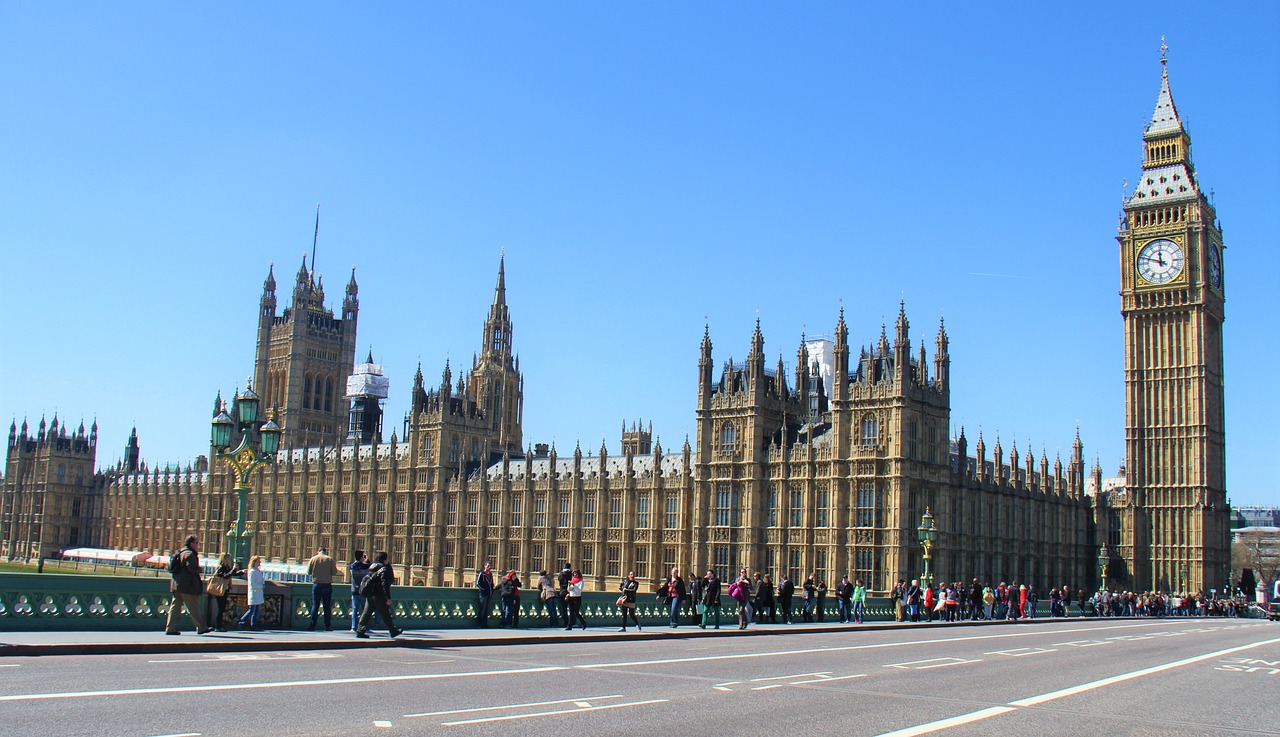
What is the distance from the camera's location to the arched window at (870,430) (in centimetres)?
6212

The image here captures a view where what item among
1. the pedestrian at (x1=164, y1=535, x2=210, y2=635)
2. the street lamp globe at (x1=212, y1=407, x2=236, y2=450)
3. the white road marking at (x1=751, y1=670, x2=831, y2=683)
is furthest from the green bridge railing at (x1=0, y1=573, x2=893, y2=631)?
the white road marking at (x1=751, y1=670, x2=831, y2=683)

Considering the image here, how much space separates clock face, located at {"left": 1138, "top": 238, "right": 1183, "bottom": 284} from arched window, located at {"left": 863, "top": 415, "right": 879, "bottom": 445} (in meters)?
40.5

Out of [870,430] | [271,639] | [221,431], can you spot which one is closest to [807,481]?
[870,430]

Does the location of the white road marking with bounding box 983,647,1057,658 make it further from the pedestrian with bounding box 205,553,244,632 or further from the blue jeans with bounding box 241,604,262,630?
the pedestrian with bounding box 205,553,244,632

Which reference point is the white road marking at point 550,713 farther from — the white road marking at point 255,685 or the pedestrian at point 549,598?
the pedestrian at point 549,598

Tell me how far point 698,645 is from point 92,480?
5454 inches

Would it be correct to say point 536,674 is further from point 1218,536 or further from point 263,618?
point 1218,536

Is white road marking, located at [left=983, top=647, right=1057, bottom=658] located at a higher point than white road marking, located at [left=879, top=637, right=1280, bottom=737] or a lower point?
lower

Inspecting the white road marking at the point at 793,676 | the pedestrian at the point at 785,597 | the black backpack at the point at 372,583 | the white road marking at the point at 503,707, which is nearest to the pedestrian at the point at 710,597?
the pedestrian at the point at 785,597

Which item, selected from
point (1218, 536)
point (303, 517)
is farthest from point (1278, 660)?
point (303, 517)

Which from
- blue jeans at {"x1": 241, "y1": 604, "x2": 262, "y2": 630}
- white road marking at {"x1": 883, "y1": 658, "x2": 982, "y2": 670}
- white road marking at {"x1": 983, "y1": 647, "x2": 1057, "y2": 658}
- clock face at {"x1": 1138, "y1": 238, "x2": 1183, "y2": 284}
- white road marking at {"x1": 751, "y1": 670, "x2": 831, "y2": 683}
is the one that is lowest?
white road marking at {"x1": 983, "y1": 647, "x2": 1057, "y2": 658}

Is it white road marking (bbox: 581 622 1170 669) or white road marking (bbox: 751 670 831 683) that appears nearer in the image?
white road marking (bbox: 751 670 831 683)

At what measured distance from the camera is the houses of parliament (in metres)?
63.1

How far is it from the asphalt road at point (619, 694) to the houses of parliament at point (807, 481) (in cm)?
3853
